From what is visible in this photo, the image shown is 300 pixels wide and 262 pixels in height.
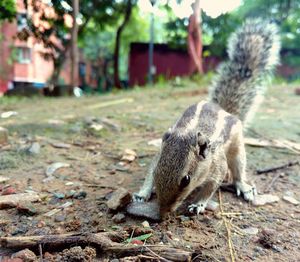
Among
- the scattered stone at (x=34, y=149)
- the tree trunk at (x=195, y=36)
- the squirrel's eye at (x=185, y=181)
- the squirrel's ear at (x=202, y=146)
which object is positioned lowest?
the scattered stone at (x=34, y=149)

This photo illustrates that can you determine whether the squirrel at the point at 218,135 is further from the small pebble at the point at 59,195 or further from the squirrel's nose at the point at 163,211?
the small pebble at the point at 59,195

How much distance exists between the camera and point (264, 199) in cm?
267

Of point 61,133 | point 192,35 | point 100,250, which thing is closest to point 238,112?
point 61,133

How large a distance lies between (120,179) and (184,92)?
16.6 ft

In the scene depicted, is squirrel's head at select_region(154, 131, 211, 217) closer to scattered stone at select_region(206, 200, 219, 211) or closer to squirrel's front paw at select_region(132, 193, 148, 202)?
scattered stone at select_region(206, 200, 219, 211)

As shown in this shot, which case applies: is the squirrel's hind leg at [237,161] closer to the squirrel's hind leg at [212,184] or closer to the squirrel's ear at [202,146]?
the squirrel's hind leg at [212,184]

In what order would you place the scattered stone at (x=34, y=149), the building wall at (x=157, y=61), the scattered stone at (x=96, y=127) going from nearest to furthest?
the scattered stone at (x=34, y=149), the scattered stone at (x=96, y=127), the building wall at (x=157, y=61)

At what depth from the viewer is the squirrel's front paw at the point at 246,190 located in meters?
2.67

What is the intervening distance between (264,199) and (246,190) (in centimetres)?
14

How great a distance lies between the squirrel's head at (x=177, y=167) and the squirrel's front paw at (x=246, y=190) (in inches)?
20.1

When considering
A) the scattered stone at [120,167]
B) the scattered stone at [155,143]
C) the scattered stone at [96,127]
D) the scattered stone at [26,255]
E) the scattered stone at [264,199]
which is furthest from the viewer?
the scattered stone at [96,127]

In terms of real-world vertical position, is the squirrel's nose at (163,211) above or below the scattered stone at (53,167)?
above

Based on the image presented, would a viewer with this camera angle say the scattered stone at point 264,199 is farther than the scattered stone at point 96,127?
No

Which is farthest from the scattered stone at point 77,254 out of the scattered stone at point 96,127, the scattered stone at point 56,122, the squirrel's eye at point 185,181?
the scattered stone at point 56,122
